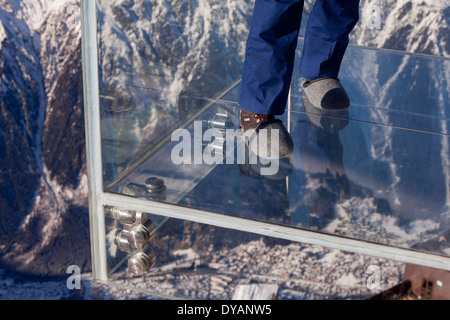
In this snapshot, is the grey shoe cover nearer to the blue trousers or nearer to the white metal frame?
the blue trousers

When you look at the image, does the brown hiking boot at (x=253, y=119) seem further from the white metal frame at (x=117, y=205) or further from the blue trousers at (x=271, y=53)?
the white metal frame at (x=117, y=205)

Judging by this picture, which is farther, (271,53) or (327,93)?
(327,93)

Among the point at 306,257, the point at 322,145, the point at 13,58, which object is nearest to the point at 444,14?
the point at 306,257

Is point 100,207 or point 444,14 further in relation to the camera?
point 444,14

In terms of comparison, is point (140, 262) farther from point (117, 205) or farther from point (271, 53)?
point (271, 53)

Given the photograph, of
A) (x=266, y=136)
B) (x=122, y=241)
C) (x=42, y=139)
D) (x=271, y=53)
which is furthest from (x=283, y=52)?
(x=42, y=139)
